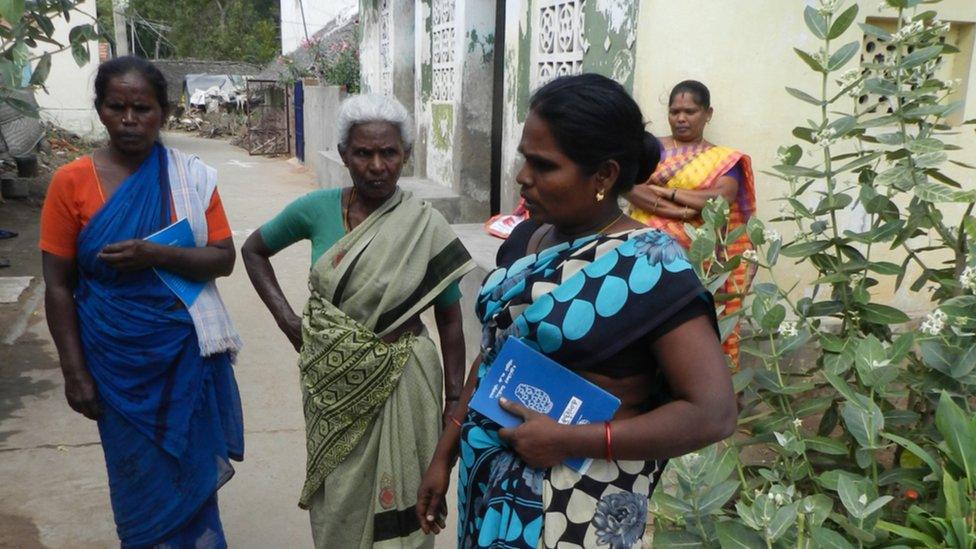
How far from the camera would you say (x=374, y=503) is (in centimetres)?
220

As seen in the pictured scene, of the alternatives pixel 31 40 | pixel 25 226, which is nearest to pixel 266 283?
pixel 31 40

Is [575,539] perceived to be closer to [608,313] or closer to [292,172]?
[608,313]

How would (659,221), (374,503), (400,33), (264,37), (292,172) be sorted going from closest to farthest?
(374,503), (659,221), (400,33), (292,172), (264,37)

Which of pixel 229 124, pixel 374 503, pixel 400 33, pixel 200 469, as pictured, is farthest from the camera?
pixel 229 124

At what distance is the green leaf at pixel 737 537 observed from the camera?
5.65 feet

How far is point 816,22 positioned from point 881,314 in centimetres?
81

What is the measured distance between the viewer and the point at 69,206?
227 cm

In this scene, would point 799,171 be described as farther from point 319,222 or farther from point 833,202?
point 319,222

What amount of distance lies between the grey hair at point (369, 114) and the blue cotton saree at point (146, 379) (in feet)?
1.96

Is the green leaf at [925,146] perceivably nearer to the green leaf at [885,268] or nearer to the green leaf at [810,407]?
the green leaf at [885,268]

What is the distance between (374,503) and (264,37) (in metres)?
35.0

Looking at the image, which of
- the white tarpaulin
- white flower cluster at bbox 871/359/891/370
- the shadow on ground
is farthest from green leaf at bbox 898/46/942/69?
the white tarpaulin

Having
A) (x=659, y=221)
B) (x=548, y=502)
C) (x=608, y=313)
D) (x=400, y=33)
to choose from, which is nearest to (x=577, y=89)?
(x=608, y=313)

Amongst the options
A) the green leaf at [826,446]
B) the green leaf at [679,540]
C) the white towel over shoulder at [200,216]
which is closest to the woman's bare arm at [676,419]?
the green leaf at [679,540]
